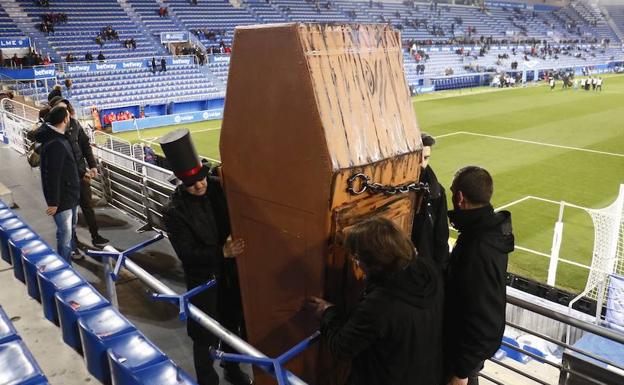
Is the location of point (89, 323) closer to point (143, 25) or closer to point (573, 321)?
point (573, 321)

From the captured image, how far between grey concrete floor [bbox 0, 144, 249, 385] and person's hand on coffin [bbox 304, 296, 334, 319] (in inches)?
54.1

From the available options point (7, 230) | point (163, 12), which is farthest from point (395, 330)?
point (163, 12)

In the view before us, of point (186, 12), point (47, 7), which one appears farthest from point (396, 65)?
point (186, 12)

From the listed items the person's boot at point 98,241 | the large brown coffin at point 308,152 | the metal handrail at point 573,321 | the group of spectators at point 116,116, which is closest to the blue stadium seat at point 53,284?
the large brown coffin at point 308,152

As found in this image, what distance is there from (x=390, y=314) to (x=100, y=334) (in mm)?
1714

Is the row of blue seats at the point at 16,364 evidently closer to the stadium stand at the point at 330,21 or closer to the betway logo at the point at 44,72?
the betway logo at the point at 44,72

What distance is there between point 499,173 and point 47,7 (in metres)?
27.2

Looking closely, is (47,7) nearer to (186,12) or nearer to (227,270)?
(186,12)

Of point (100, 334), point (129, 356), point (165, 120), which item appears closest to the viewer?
point (129, 356)

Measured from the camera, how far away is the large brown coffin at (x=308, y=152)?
2.21 metres

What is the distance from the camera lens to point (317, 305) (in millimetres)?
2430

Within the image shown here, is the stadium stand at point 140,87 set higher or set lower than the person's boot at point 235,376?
higher

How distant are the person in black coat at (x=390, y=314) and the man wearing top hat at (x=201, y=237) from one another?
996 mm

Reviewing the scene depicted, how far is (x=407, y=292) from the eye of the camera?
2025 mm
